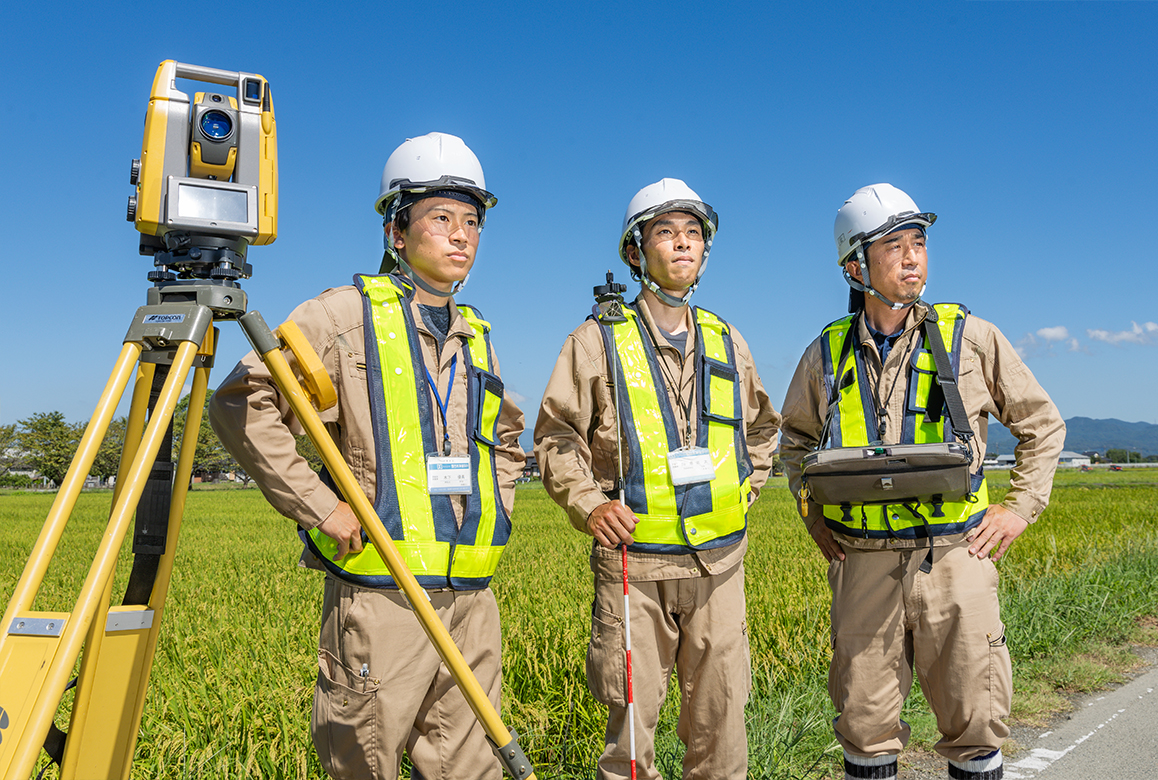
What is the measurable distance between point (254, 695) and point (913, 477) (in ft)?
12.5

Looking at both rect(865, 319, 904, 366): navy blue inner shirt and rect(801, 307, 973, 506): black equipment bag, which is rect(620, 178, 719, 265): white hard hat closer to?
rect(865, 319, 904, 366): navy blue inner shirt

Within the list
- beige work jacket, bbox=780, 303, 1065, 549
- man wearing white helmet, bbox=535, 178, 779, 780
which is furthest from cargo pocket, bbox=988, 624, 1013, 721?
man wearing white helmet, bbox=535, 178, 779, 780

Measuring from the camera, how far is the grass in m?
4.07

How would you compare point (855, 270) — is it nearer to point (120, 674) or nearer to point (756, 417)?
point (756, 417)

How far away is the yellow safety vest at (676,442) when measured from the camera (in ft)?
10.5

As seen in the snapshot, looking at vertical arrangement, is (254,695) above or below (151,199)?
below

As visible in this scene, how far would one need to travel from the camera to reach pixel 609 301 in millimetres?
3424

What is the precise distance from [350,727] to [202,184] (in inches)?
66.2

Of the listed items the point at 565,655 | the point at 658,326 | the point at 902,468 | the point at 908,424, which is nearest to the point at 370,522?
the point at 658,326

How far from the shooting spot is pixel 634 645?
3137mm

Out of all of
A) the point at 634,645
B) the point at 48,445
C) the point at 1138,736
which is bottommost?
the point at 1138,736

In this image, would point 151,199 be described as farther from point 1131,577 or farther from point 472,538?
point 1131,577

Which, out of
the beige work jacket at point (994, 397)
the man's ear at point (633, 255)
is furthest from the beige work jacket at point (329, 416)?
the beige work jacket at point (994, 397)

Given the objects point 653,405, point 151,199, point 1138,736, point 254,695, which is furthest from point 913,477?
point 254,695
